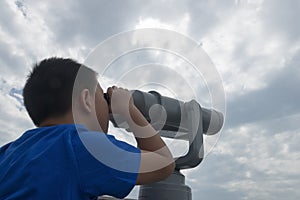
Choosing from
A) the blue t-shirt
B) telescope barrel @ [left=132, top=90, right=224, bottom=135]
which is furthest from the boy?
telescope barrel @ [left=132, top=90, right=224, bottom=135]

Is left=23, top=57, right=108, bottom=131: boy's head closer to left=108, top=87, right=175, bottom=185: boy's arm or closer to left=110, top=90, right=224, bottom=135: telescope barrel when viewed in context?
left=108, top=87, right=175, bottom=185: boy's arm

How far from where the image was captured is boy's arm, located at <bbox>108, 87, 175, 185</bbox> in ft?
2.99

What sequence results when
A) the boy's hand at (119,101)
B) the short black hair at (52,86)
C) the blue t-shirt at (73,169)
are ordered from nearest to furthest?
the blue t-shirt at (73,169) → the short black hair at (52,86) → the boy's hand at (119,101)

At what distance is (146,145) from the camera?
3.34 ft

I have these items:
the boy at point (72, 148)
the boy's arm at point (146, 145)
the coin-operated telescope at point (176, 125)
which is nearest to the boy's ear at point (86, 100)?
the boy at point (72, 148)

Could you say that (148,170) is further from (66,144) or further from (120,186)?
(66,144)

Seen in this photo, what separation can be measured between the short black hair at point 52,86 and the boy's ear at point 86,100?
0.08ft

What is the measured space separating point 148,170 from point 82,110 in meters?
0.26

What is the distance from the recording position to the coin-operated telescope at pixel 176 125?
4.97ft

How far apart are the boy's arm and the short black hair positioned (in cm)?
10

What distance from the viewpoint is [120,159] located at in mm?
864

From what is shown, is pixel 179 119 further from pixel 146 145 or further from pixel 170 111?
pixel 146 145

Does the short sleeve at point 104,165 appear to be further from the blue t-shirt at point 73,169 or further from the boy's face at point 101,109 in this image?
the boy's face at point 101,109

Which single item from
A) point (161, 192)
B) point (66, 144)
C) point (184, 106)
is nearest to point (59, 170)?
point (66, 144)
